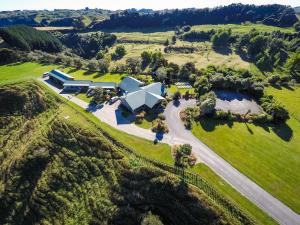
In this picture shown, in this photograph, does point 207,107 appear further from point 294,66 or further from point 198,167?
point 294,66

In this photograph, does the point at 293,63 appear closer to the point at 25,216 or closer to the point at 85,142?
the point at 85,142

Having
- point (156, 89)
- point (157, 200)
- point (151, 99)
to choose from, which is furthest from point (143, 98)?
point (157, 200)

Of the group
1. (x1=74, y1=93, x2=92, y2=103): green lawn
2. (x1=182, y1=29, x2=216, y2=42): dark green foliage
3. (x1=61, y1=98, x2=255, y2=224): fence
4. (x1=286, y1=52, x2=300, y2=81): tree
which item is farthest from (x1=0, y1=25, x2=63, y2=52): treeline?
(x1=286, y1=52, x2=300, y2=81): tree

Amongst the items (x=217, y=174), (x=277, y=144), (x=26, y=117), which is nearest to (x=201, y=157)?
(x=217, y=174)

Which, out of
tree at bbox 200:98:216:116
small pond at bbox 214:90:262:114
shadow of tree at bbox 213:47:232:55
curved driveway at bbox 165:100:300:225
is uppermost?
tree at bbox 200:98:216:116

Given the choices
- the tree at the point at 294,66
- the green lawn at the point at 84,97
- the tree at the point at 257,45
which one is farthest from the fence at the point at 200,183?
the tree at the point at 257,45

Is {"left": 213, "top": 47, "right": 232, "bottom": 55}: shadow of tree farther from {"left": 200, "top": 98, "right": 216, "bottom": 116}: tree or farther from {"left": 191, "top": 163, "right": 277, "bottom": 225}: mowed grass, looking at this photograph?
{"left": 191, "top": 163, "right": 277, "bottom": 225}: mowed grass

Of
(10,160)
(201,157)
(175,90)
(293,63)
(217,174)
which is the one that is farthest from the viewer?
(293,63)
